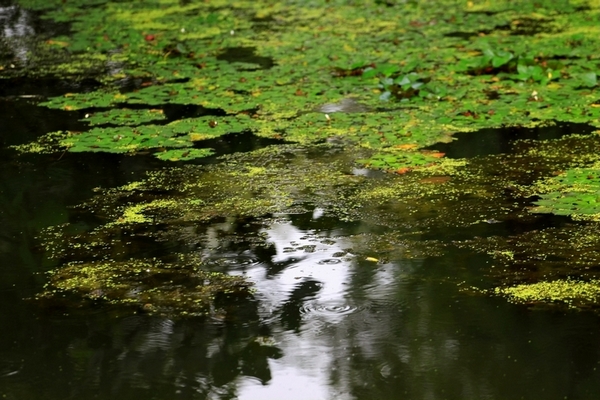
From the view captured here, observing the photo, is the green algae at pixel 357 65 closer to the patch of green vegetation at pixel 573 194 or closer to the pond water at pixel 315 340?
the patch of green vegetation at pixel 573 194

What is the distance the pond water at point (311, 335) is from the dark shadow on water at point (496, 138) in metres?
0.97

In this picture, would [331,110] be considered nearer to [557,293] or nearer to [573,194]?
[573,194]

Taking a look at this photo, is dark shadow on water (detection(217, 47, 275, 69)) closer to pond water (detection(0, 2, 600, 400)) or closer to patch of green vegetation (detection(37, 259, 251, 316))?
pond water (detection(0, 2, 600, 400))

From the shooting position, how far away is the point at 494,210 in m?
3.79

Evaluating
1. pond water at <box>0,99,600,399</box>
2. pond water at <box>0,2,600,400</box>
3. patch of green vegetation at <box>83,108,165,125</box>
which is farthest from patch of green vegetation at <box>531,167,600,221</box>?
patch of green vegetation at <box>83,108,165,125</box>

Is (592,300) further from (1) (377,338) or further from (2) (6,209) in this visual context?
(2) (6,209)

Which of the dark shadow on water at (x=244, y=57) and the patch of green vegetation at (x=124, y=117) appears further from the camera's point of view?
the dark shadow on water at (x=244, y=57)

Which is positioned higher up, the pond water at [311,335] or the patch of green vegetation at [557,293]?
the patch of green vegetation at [557,293]

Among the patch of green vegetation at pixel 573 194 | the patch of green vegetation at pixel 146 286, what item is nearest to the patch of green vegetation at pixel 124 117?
the patch of green vegetation at pixel 146 286

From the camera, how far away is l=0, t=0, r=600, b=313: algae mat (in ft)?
12.5

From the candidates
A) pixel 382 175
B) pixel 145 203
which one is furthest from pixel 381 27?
pixel 145 203

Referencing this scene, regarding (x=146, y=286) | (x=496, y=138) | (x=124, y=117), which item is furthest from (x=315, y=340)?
(x=124, y=117)

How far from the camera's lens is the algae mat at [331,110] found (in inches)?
150

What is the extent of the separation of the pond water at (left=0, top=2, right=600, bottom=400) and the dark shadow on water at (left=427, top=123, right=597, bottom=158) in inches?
38.4
